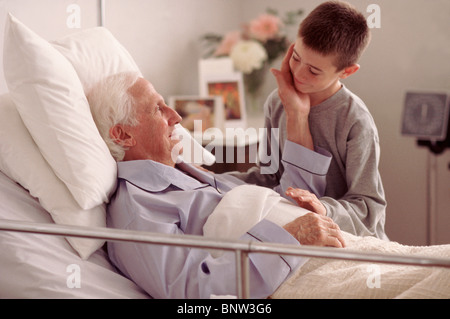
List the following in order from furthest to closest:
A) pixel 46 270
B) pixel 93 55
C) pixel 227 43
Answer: pixel 227 43, pixel 93 55, pixel 46 270

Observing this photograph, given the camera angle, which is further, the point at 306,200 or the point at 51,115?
the point at 306,200

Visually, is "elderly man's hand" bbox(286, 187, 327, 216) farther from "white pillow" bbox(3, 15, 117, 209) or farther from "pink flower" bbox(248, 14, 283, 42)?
"pink flower" bbox(248, 14, 283, 42)

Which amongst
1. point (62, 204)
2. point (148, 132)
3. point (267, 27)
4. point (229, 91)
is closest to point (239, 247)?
point (62, 204)

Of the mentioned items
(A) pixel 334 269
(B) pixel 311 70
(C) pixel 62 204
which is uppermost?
(B) pixel 311 70

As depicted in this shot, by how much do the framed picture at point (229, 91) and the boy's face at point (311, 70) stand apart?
3.66ft

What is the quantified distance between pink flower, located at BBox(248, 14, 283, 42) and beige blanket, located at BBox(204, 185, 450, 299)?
1.50m

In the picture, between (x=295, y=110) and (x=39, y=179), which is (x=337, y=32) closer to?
(x=295, y=110)

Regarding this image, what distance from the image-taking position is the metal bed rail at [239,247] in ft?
2.31

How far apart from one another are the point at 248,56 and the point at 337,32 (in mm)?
1240

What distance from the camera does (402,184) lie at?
2523mm

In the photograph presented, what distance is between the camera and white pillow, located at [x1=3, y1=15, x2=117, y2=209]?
1.10 metres

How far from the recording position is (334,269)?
1.08 meters
